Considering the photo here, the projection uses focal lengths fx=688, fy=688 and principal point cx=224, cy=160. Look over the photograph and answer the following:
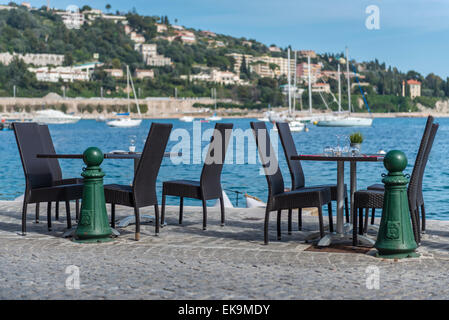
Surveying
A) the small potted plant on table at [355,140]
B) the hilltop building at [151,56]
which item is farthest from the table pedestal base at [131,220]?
the hilltop building at [151,56]

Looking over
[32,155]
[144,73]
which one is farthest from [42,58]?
[32,155]

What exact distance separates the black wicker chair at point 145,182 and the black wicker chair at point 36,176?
40 centimetres

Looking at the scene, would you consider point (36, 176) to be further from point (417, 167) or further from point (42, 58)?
point (42, 58)

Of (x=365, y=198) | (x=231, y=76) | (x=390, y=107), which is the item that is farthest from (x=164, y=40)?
(x=365, y=198)

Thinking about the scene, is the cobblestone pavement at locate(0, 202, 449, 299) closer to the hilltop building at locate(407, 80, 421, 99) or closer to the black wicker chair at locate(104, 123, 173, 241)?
the black wicker chair at locate(104, 123, 173, 241)

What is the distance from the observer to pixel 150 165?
5.95 m

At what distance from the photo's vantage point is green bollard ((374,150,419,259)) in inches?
192

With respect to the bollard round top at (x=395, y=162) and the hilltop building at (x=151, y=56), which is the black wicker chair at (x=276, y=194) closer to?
the bollard round top at (x=395, y=162)

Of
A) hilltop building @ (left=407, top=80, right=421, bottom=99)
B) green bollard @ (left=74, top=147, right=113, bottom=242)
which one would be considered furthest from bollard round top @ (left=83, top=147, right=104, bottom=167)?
hilltop building @ (left=407, top=80, right=421, bottom=99)

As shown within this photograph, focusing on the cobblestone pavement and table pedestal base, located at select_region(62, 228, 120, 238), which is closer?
the cobblestone pavement

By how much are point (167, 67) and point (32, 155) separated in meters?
147

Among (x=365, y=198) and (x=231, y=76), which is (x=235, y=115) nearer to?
(x=231, y=76)

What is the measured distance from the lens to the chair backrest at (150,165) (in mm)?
5754

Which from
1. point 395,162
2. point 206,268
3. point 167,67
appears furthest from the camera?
point 167,67
